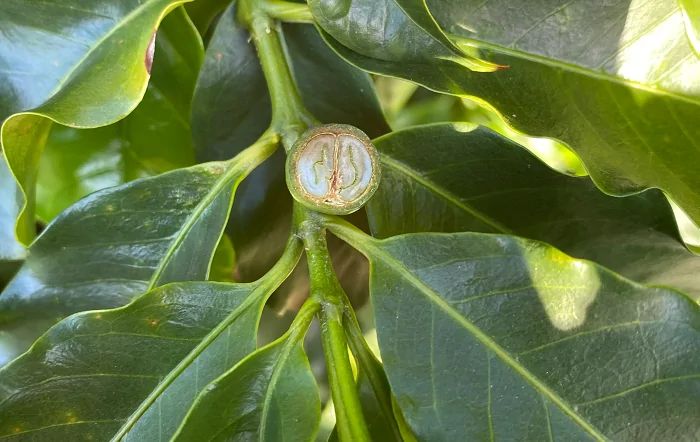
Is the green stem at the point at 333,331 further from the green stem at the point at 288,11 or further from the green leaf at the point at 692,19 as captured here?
the green leaf at the point at 692,19

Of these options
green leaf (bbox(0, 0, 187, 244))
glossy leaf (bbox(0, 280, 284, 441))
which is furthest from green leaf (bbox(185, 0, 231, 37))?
glossy leaf (bbox(0, 280, 284, 441))

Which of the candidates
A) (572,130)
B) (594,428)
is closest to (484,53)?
(572,130)

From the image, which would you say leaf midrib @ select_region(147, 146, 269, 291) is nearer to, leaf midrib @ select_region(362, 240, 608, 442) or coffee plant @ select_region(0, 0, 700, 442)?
coffee plant @ select_region(0, 0, 700, 442)

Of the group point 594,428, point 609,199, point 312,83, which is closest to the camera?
point 594,428

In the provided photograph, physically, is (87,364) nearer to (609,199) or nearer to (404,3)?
(404,3)

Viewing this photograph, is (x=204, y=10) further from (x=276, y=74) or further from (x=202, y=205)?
(x=202, y=205)

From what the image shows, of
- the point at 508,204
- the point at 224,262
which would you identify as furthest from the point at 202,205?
the point at 508,204
